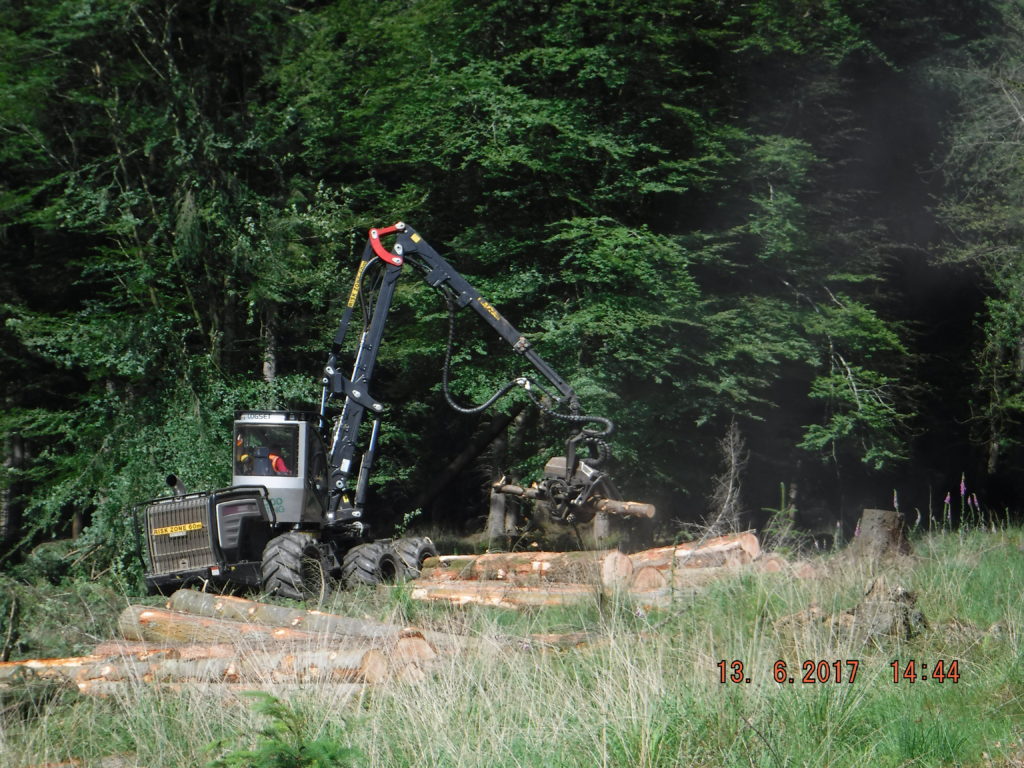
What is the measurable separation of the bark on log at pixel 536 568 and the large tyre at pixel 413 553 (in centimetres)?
11

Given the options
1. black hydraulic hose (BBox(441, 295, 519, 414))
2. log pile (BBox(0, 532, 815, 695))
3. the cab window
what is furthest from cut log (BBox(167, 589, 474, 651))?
black hydraulic hose (BBox(441, 295, 519, 414))

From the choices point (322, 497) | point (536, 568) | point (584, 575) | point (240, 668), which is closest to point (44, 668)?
point (240, 668)

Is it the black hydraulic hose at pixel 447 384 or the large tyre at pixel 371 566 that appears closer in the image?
the large tyre at pixel 371 566

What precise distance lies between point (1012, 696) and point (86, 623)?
780cm

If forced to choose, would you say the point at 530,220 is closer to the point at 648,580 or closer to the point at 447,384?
the point at 447,384

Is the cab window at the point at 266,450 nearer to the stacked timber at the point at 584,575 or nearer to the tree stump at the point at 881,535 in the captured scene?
the stacked timber at the point at 584,575

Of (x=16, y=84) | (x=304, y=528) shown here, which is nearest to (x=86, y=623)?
(x=304, y=528)

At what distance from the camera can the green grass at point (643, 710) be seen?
16.3 ft

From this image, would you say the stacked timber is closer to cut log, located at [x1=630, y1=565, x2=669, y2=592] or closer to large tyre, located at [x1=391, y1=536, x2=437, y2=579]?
cut log, located at [x1=630, y1=565, x2=669, y2=592]

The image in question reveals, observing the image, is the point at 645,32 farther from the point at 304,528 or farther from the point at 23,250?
the point at 23,250

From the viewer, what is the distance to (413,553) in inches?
546

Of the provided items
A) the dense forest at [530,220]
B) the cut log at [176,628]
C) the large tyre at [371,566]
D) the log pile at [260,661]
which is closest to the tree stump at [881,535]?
the log pile at [260,661]

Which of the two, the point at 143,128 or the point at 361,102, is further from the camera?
the point at 361,102

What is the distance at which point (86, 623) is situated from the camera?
1018cm
